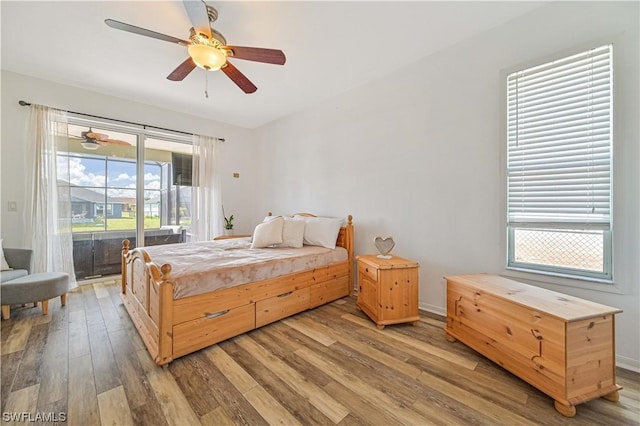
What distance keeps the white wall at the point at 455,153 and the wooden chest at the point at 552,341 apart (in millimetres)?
520

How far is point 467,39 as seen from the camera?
232cm

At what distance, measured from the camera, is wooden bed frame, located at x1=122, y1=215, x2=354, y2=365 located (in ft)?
5.57

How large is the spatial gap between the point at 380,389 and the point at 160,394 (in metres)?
1.34

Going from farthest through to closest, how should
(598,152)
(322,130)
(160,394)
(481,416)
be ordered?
(322,130), (598,152), (160,394), (481,416)

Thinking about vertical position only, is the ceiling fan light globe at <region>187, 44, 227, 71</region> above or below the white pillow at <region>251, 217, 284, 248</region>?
above

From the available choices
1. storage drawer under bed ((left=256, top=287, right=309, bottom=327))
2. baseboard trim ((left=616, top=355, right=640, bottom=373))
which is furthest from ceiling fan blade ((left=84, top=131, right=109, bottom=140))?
baseboard trim ((left=616, top=355, right=640, bottom=373))

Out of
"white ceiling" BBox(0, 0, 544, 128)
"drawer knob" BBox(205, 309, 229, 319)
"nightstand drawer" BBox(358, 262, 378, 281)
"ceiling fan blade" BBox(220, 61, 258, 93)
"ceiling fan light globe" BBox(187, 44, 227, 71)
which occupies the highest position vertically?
"white ceiling" BBox(0, 0, 544, 128)

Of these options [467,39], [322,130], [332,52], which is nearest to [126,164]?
[322,130]

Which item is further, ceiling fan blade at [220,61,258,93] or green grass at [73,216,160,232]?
green grass at [73,216,160,232]

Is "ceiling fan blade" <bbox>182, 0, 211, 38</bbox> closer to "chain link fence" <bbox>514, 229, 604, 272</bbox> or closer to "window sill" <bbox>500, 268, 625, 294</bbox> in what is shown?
"chain link fence" <bbox>514, 229, 604, 272</bbox>

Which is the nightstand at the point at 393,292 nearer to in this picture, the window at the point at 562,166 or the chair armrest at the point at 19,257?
the window at the point at 562,166

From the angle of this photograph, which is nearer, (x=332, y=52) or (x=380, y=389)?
(x=380, y=389)

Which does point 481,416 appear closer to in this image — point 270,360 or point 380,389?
point 380,389

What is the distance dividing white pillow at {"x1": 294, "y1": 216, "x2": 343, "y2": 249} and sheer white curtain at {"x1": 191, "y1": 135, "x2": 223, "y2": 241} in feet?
6.88
